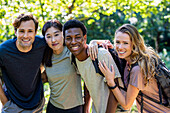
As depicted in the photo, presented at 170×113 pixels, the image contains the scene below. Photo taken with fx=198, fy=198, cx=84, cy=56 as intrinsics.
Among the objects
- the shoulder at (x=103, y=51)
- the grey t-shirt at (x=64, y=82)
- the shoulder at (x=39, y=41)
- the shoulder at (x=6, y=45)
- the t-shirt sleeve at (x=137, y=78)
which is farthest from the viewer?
the shoulder at (x=39, y=41)

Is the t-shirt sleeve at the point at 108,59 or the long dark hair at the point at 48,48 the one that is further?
the long dark hair at the point at 48,48

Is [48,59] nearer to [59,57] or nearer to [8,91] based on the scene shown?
[59,57]

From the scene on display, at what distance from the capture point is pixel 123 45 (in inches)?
103

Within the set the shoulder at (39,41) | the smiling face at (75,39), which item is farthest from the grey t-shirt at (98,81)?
the shoulder at (39,41)

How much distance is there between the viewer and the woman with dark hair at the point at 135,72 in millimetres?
2457

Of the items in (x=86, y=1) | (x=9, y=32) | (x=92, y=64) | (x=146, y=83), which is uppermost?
(x=86, y=1)

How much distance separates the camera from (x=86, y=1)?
5121 mm

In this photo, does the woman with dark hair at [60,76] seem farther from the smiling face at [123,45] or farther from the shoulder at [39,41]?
the smiling face at [123,45]

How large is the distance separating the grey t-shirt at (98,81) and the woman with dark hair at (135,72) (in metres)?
0.10

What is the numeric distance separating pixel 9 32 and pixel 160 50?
1271 cm

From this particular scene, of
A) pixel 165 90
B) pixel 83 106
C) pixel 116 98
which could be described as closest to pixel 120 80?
pixel 116 98

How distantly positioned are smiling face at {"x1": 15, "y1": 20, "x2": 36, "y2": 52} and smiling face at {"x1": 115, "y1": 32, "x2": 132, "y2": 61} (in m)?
1.24

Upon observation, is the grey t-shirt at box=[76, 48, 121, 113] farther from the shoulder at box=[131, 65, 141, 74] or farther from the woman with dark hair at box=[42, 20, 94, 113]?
the woman with dark hair at box=[42, 20, 94, 113]

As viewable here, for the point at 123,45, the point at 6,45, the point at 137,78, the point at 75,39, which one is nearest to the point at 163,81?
A: the point at 137,78
